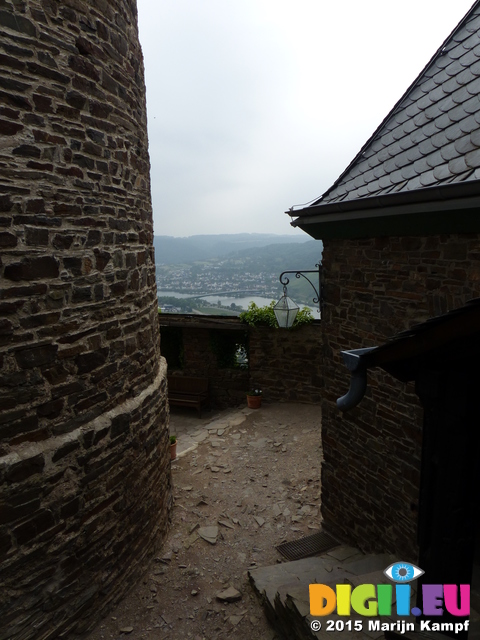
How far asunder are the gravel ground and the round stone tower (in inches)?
20.4

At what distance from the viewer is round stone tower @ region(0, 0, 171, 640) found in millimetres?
2885

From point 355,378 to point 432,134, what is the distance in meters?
2.70

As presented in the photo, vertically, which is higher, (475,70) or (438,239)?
(475,70)

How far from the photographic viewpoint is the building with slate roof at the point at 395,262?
3.27 m

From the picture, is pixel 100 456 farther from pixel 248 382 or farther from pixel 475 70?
pixel 248 382

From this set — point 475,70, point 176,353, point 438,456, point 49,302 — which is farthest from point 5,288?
point 176,353

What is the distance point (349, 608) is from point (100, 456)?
245 centimetres

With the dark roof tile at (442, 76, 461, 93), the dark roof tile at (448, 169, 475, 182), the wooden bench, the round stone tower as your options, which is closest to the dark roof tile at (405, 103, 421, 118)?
the dark roof tile at (442, 76, 461, 93)

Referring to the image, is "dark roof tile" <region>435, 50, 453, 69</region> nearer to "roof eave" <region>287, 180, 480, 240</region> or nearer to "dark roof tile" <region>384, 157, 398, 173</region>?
"dark roof tile" <region>384, 157, 398, 173</region>

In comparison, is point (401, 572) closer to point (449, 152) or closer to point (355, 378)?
point (355, 378)

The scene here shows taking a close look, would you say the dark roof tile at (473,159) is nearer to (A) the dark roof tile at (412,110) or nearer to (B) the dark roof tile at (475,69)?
(B) the dark roof tile at (475,69)

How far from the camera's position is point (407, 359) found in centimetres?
242

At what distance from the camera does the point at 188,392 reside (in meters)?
11.5

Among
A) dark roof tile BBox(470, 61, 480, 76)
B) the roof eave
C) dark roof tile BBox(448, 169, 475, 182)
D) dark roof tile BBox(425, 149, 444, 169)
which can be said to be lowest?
the roof eave
